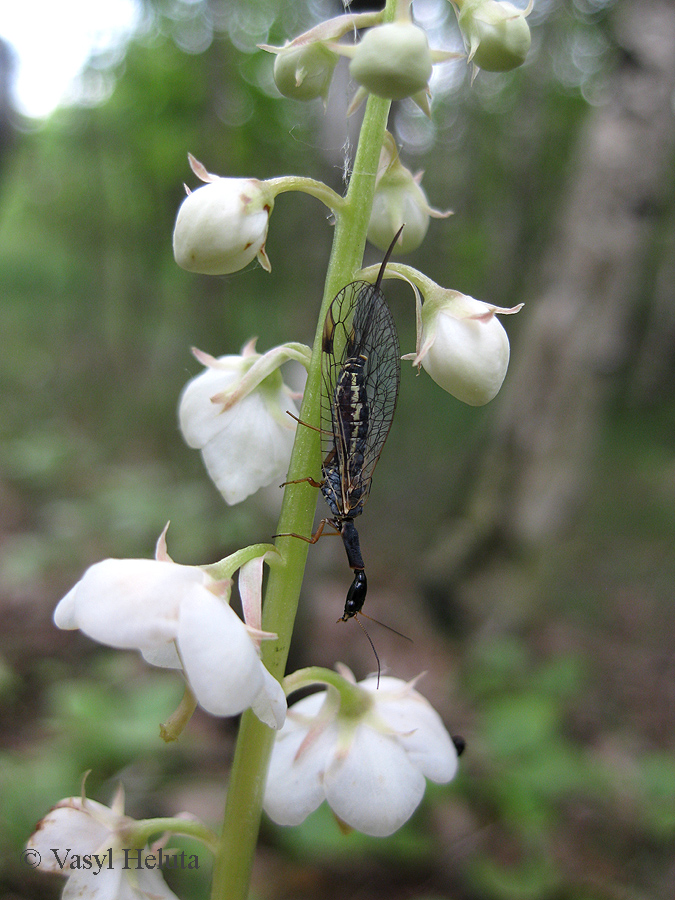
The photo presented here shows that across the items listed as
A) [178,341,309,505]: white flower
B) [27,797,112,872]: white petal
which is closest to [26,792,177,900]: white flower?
[27,797,112,872]: white petal

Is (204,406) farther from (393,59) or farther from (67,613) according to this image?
(393,59)

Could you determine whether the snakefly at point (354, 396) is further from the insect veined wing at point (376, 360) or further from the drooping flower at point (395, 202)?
the drooping flower at point (395, 202)

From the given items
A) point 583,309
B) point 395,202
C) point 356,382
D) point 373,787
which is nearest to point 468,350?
point 356,382

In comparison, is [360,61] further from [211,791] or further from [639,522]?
[639,522]

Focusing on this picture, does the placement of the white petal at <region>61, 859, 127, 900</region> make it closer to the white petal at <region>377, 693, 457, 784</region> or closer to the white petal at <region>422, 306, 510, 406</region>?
the white petal at <region>377, 693, 457, 784</region>

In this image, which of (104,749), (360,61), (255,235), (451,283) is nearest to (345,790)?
(255,235)

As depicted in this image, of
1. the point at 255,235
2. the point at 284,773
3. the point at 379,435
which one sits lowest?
the point at 284,773

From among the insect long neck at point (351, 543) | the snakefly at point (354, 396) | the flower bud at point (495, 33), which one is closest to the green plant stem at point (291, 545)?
the snakefly at point (354, 396)

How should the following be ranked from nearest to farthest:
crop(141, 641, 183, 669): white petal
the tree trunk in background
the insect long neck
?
crop(141, 641, 183, 669): white petal
the insect long neck
the tree trunk in background
